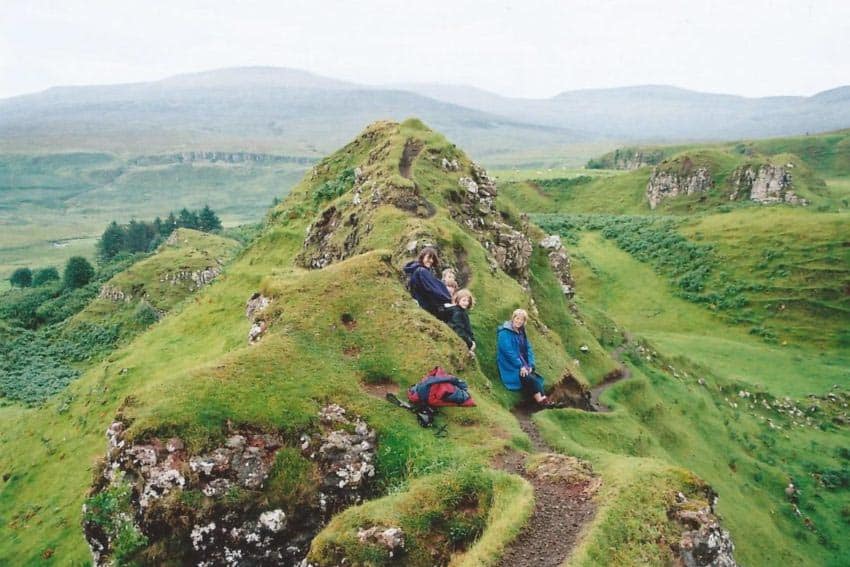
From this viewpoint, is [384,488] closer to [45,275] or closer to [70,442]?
[70,442]

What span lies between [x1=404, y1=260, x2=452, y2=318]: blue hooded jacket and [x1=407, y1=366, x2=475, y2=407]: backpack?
5.12 metres

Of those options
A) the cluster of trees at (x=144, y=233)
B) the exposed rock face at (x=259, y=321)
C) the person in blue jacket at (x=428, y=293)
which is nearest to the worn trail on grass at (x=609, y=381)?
the person in blue jacket at (x=428, y=293)

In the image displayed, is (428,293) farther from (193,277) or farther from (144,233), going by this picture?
(144,233)

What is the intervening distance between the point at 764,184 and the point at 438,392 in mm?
125795

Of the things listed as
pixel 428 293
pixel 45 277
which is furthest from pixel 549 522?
pixel 45 277

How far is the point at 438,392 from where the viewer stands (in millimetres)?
17844

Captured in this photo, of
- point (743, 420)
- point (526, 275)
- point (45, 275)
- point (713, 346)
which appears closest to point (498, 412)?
point (526, 275)

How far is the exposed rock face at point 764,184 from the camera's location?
11519 centimetres

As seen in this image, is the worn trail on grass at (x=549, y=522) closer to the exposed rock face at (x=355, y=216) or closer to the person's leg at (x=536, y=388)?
the person's leg at (x=536, y=388)

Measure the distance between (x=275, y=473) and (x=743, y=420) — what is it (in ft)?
136

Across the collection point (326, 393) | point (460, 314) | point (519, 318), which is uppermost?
point (460, 314)

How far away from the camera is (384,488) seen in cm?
1579

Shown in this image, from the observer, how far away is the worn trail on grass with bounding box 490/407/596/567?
1242 centimetres

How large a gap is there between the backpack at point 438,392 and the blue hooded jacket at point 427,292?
16.8ft
